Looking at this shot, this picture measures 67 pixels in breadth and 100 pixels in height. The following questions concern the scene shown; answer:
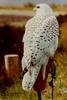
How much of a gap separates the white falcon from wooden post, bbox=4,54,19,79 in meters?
Answer: 0.06

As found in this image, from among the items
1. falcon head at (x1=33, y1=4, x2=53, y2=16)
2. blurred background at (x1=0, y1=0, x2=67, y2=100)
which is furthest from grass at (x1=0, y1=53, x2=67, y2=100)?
falcon head at (x1=33, y1=4, x2=53, y2=16)

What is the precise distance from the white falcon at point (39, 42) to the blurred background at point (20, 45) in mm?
55

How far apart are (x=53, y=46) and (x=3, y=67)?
1.02ft

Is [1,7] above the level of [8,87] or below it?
above

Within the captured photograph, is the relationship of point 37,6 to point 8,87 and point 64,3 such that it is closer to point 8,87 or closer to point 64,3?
point 64,3

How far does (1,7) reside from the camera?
5.09 m

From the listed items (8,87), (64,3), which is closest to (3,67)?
(8,87)

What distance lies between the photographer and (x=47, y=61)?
5.02m

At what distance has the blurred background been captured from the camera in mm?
5059

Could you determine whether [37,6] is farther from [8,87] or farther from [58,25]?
[8,87]

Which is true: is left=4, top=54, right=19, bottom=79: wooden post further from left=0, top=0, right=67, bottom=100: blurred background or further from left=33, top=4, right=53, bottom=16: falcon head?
left=33, top=4, right=53, bottom=16: falcon head

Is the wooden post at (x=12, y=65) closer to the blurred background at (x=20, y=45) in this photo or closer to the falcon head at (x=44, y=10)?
the blurred background at (x=20, y=45)

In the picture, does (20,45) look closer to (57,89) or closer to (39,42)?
(39,42)

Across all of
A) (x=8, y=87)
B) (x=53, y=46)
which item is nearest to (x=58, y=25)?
(x=53, y=46)
